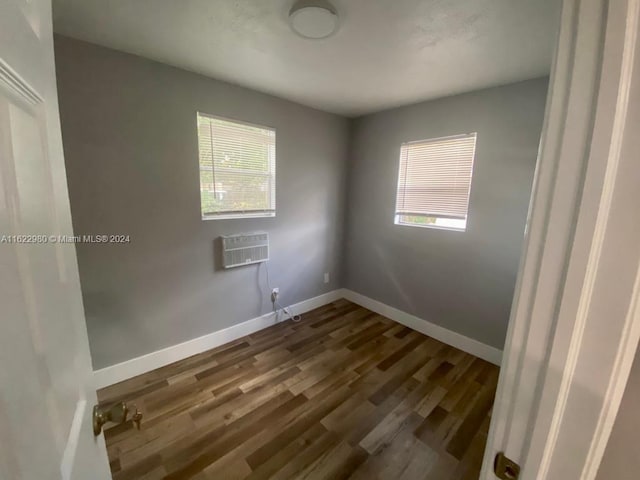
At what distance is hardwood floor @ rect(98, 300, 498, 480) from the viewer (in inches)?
55.4

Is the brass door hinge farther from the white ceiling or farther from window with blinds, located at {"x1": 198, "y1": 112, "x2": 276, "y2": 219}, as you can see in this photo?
window with blinds, located at {"x1": 198, "y1": 112, "x2": 276, "y2": 219}

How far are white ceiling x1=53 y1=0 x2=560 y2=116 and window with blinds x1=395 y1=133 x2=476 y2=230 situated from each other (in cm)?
50

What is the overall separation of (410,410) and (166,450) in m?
1.55

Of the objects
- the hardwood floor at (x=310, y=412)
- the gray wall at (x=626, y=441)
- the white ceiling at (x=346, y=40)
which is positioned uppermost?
the white ceiling at (x=346, y=40)

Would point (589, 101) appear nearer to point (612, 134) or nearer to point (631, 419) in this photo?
point (612, 134)

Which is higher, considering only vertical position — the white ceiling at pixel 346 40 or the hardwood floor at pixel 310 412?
the white ceiling at pixel 346 40

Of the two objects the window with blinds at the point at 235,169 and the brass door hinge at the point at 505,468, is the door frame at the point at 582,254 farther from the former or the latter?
the window with blinds at the point at 235,169

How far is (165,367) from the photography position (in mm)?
2131

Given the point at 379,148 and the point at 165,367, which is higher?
the point at 379,148

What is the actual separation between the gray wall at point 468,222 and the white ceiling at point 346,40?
0.27 m

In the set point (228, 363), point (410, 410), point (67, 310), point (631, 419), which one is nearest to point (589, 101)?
point (631, 419)

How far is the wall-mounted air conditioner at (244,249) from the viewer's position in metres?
2.35

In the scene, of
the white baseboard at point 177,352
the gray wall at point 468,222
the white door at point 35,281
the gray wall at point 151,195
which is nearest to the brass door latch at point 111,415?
the white door at point 35,281

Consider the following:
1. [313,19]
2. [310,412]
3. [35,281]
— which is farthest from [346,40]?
[310,412]
